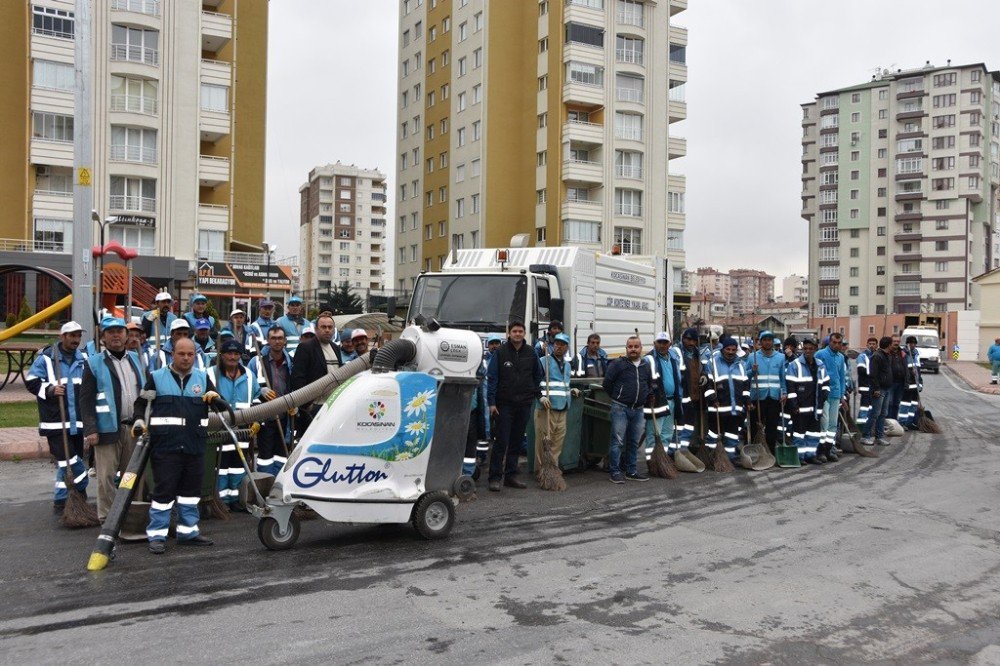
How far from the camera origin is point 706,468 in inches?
460

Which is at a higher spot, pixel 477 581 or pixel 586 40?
pixel 586 40

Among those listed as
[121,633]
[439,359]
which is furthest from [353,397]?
[121,633]

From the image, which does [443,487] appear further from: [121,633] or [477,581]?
[121,633]

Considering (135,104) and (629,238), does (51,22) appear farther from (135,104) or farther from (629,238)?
(629,238)

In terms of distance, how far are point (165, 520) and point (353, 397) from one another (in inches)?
70.2

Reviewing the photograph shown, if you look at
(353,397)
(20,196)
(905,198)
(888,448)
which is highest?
(905,198)

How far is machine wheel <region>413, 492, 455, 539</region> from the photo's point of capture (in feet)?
23.4

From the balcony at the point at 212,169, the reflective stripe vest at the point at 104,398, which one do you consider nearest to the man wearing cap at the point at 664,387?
the reflective stripe vest at the point at 104,398

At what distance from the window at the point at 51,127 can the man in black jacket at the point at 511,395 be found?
36000mm

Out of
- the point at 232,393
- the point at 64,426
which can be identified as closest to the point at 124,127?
the point at 64,426

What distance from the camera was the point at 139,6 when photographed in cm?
3888

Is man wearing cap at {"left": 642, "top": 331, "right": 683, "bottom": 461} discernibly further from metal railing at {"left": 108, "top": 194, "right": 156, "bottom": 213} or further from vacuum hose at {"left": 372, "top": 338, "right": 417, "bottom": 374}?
metal railing at {"left": 108, "top": 194, "right": 156, "bottom": 213}

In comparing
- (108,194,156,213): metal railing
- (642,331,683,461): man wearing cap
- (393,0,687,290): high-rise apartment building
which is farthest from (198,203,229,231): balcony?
(642,331,683,461): man wearing cap

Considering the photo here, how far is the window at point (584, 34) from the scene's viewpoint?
50656mm
